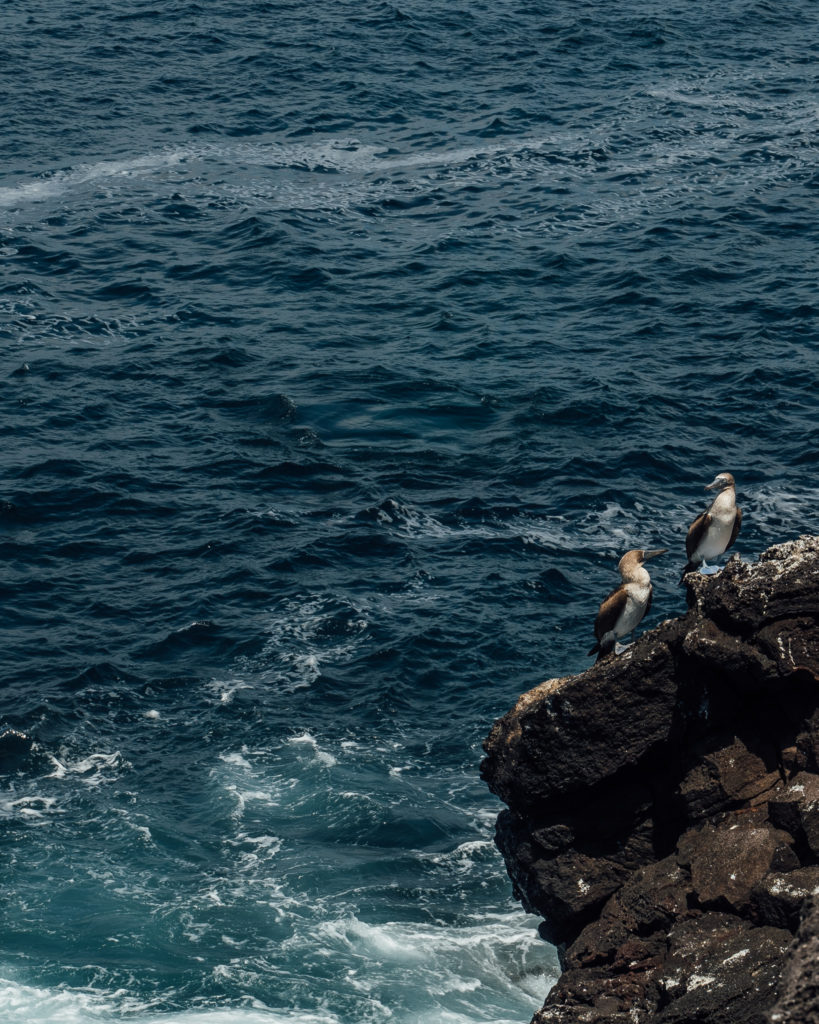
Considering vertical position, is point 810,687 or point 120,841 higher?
point 810,687

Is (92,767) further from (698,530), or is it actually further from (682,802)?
(682,802)

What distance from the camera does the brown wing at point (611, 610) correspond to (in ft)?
62.9

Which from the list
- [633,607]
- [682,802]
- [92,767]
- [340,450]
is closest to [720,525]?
[633,607]

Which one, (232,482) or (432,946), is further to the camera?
(232,482)

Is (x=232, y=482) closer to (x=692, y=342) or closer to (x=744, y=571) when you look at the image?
(x=692, y=342)

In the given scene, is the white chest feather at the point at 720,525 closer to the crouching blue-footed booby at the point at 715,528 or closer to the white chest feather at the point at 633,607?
the crouching blue-footed booby at the point at 715,528

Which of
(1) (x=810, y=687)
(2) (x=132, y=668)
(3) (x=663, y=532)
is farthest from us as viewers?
(3) (x=663, y=532)

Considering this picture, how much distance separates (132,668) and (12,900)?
7.74 meters

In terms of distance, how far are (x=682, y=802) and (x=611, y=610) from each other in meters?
2.89

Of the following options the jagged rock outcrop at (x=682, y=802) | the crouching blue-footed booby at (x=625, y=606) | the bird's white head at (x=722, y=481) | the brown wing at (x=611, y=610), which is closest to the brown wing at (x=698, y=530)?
the bird's white head at (x=722, y=481)

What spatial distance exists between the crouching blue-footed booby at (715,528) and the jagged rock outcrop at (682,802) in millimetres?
2341

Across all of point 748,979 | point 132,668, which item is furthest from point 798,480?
point 748,979

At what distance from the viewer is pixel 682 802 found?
709 inches

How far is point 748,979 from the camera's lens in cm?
1474
